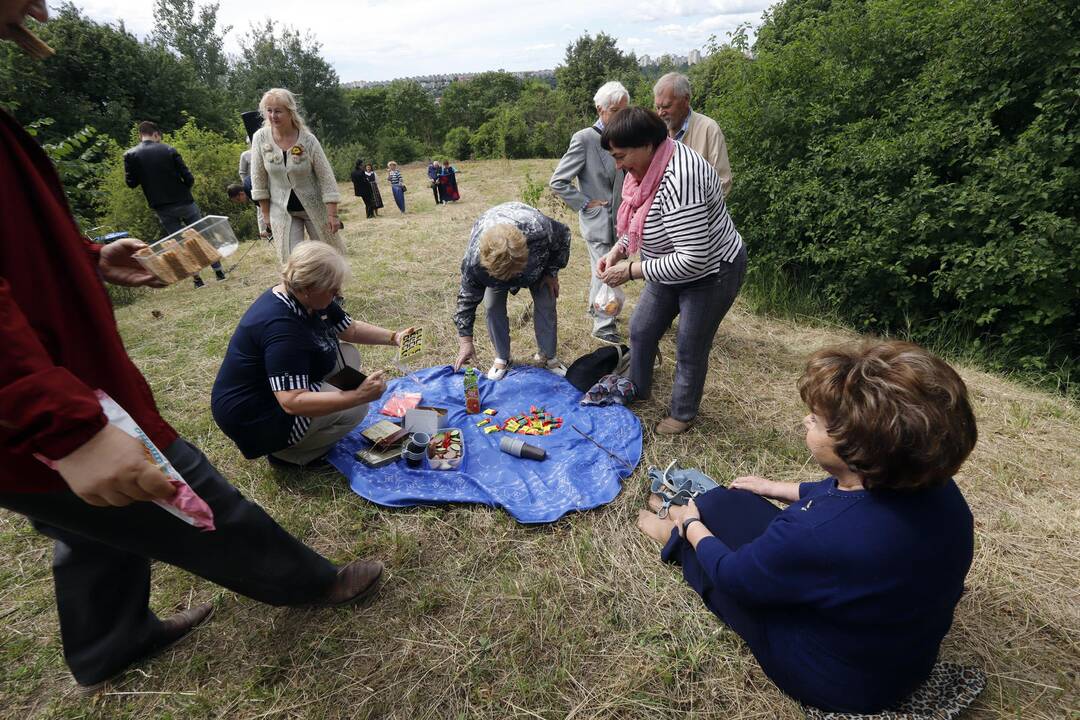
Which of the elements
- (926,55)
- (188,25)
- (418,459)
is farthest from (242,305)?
(188,25)

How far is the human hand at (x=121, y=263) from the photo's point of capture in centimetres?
187

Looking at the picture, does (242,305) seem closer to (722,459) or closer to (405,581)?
(405,581)

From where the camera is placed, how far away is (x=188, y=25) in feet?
92.6

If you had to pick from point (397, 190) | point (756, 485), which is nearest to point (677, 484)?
point (756, 485)

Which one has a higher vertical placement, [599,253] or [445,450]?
[599,253]

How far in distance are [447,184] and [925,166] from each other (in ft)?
34.4

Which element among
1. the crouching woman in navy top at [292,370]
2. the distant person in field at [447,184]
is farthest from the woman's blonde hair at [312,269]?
the distant person in field at [447,184]

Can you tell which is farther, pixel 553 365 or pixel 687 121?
pixel 553 365

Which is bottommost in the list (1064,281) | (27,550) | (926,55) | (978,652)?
(978,652)

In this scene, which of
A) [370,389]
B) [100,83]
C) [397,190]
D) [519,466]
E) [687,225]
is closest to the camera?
[370,389]

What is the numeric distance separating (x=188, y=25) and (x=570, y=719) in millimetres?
38337

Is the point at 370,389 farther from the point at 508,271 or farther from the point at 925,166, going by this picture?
the point at 925,166

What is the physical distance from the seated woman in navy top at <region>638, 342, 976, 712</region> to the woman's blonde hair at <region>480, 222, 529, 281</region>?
1987 mm

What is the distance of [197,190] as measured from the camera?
9633mm
